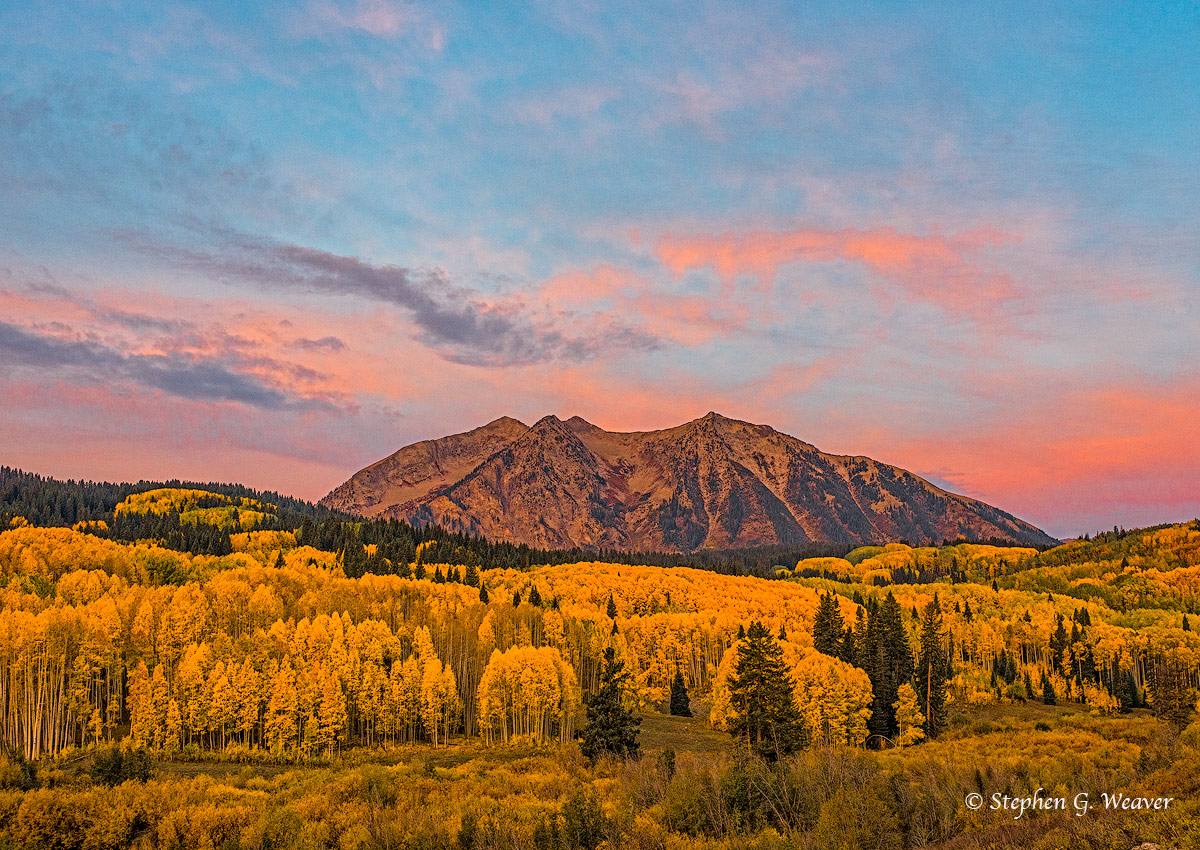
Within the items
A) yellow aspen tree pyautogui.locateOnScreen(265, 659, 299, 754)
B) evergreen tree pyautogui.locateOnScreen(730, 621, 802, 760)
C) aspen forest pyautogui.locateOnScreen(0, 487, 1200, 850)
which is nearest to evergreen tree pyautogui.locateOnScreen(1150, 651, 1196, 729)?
aspen forest pyautogui.locateOnScreen(0, 487, 1200, 850)

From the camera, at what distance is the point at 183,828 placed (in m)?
41.4

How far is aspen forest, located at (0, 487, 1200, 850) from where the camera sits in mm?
37469

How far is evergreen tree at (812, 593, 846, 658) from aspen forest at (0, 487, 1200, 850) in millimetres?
584


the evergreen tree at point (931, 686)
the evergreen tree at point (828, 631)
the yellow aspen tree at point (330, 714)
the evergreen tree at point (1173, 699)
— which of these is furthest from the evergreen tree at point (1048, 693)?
the yellow aspen tree at point (330, 714)

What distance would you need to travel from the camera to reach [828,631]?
120438mm

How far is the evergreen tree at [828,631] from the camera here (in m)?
119

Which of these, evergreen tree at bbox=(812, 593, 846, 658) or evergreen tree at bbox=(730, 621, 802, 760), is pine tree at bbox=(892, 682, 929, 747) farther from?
evergreen tree at bbox=(812, 593, 846, 658)

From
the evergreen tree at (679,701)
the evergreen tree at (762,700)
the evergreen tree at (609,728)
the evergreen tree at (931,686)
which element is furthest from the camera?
the evergreen tree at (679,701)

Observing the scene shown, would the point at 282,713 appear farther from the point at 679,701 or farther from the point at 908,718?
the point at 908,718

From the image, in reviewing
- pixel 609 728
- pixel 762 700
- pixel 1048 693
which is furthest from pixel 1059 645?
pixel 609 728

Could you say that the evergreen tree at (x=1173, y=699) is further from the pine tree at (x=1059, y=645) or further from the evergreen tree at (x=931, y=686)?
the evergreen tree at (x=931, y=686)

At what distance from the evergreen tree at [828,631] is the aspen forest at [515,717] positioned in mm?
584

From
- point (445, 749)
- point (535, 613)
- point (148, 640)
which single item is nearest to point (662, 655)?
point (535, 613)

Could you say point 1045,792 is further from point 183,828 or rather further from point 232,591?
point 232,591
